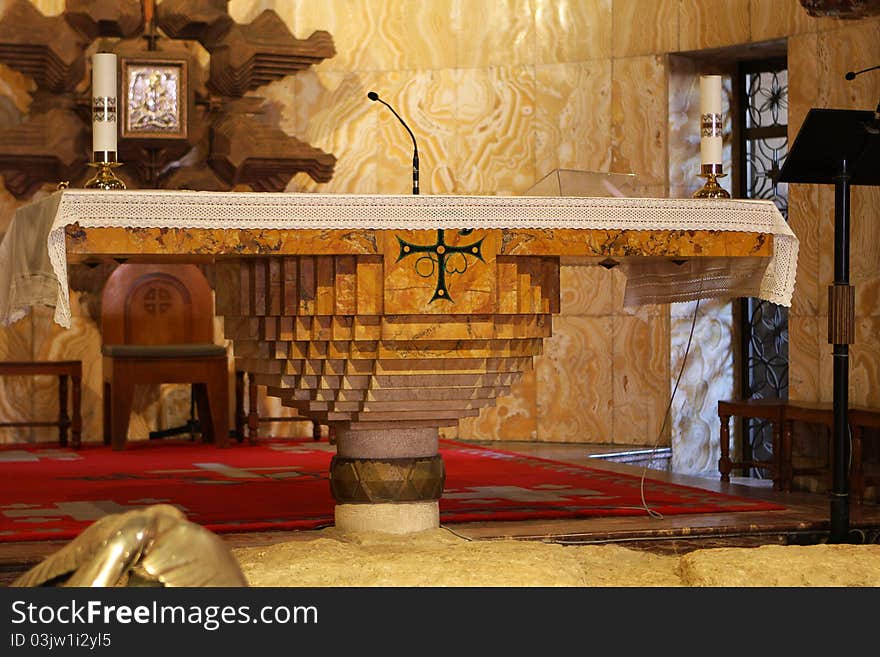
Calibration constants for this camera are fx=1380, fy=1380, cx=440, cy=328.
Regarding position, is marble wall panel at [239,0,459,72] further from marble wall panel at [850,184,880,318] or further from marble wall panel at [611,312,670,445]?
marble wall panel at [850,184,880,318]

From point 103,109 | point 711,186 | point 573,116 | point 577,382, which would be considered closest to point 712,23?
point 573,116

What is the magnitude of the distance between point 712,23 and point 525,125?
137cm

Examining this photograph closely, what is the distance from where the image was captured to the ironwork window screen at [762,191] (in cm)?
845

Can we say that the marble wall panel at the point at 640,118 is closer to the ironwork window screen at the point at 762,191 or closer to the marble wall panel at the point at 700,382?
the ironwork window screen at the point at 762,191

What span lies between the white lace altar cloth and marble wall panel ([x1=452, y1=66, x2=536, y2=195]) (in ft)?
14.1

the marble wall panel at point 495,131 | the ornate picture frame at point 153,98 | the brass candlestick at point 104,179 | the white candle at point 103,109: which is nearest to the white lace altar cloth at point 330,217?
the brass candlestick at point 104,179

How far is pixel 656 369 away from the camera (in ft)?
28.2

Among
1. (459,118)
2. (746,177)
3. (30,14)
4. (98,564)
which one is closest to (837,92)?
(746,177)

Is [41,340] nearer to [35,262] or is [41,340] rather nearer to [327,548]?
[35,262]

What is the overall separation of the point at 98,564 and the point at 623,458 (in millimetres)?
6659

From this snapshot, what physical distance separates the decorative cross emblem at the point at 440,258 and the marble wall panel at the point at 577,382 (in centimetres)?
447

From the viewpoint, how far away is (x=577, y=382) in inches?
348

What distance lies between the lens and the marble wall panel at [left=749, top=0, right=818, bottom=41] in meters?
7.72

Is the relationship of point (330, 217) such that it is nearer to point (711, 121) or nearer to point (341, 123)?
point (711, 121)
